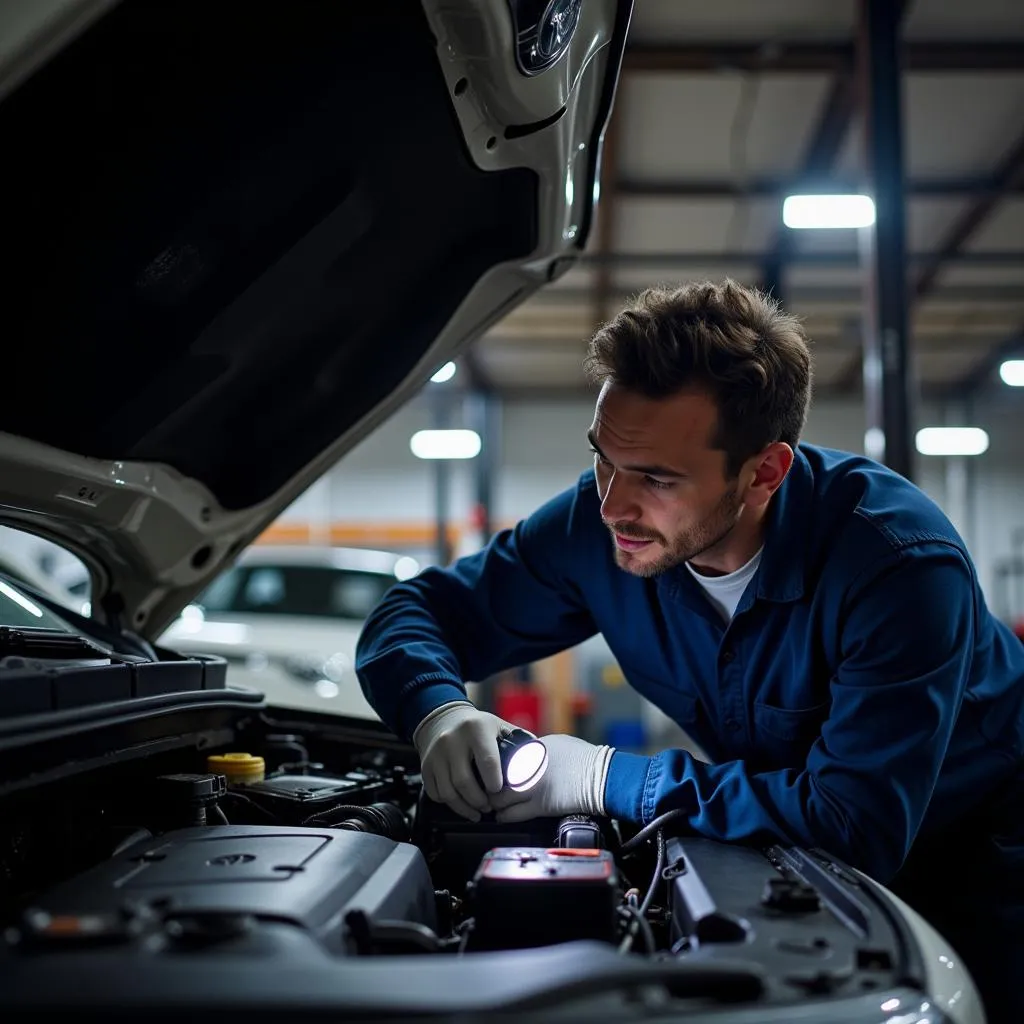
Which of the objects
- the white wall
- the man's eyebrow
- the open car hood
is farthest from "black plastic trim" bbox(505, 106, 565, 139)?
the white wall

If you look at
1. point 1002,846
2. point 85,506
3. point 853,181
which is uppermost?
point 853,181

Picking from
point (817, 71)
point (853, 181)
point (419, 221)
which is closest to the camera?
point (419, 221)

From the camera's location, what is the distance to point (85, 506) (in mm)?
1743

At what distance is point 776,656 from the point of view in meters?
1.64

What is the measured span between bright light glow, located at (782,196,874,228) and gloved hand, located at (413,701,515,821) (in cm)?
389

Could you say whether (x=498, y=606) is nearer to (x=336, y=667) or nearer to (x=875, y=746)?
(x=875, y=746)

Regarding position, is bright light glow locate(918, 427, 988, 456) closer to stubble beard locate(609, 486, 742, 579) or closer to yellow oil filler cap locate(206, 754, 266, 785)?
stubble beard locate(609, 486, 742, 579)

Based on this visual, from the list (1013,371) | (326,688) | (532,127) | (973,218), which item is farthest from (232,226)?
(1013,371)

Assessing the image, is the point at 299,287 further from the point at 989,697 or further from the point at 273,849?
the point at 989,697

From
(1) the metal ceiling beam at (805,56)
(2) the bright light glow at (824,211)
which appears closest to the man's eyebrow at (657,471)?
(2) the bright light glow at (824,211)

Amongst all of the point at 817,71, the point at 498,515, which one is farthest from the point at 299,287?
the point at 498,515

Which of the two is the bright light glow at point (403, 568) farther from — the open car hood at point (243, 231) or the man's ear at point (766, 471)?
the man's ear at point (766, 471)

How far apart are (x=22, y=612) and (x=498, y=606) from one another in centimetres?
Answer: 84

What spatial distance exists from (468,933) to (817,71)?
5.24m
